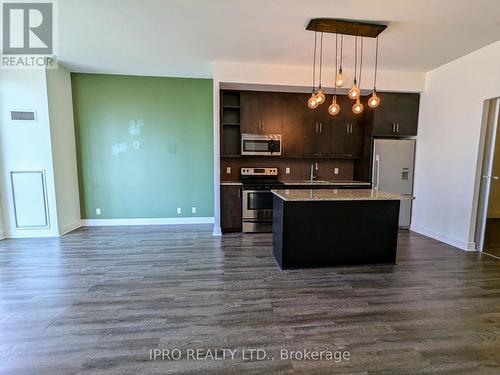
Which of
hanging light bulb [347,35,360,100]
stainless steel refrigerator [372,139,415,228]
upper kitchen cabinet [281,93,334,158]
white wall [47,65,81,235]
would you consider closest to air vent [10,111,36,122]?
white wall [47,65,81,235]

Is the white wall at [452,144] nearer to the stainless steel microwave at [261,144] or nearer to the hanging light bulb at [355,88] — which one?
the hanging light bulb at [355,88]

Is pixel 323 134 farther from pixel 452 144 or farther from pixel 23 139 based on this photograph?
pixel 23 139

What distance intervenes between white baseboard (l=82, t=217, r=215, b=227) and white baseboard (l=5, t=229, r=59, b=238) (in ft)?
2.22

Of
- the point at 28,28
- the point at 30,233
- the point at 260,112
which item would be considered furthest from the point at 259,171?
the point at 30,233

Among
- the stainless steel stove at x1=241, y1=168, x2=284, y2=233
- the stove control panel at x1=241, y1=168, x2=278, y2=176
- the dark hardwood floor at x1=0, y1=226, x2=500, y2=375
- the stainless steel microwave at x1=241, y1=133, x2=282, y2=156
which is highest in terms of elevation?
the stainless steel microwave at x1=241, y1=133, x2=282, y2=156

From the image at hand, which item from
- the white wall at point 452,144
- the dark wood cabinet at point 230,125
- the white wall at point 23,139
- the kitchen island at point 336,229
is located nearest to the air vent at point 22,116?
the white wall at point 23,139

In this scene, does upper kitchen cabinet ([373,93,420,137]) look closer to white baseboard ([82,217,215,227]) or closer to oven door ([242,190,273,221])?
oven door ([242,190,273,221])

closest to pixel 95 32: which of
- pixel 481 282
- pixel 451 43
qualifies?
pixel 451 43

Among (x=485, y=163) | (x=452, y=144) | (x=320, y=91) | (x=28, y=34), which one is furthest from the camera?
(x=452, y=144)

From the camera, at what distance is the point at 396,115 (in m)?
4.69

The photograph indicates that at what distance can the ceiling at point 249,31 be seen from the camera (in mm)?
2547

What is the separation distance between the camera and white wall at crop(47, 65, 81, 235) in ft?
13.8

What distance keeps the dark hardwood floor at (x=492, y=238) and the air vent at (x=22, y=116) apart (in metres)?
7.39

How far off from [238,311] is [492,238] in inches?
188
